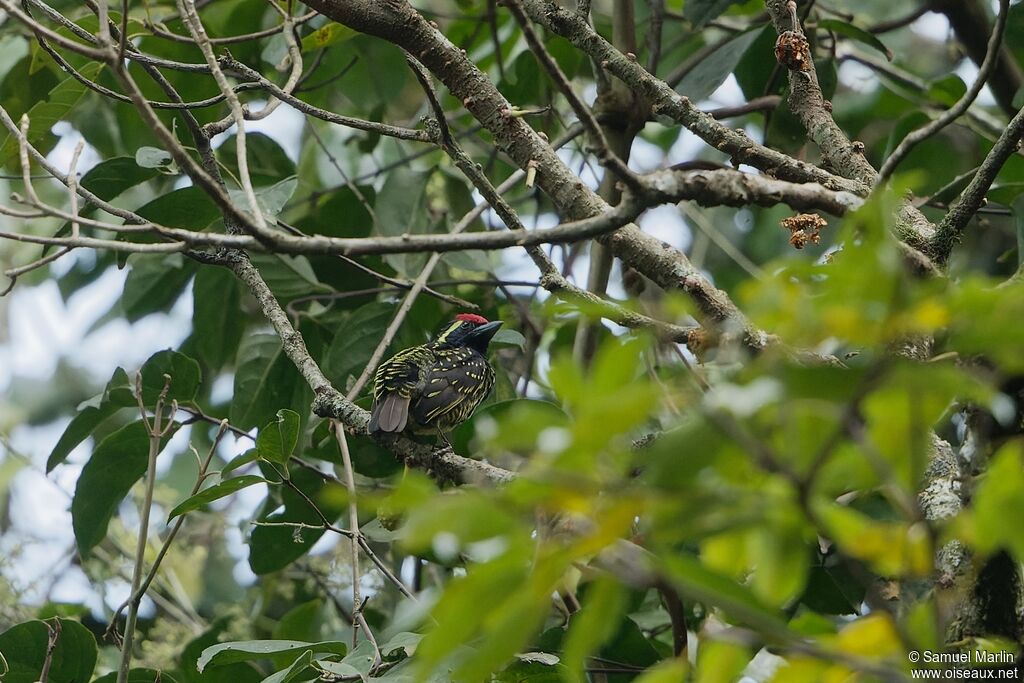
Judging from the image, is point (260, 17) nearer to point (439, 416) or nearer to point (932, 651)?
point (439, 416)

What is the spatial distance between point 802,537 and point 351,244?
922mm

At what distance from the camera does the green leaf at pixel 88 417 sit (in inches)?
137

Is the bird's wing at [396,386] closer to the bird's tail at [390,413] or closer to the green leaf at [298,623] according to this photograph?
the bird's tail at [390,413]

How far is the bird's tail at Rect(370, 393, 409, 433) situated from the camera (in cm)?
343

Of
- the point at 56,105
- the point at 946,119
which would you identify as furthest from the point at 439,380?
the point at 946,119

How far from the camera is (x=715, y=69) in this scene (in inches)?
157

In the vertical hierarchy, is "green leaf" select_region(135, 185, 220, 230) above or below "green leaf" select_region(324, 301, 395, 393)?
above

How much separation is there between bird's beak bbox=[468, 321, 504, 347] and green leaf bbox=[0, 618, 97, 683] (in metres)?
1.96

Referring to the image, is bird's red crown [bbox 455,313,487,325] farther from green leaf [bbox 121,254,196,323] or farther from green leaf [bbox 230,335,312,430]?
green leaf [bbox 121,254,196,323]

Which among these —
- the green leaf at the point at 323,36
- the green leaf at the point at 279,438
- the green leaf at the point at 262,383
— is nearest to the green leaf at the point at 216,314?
the green leaf at the point at 262,383

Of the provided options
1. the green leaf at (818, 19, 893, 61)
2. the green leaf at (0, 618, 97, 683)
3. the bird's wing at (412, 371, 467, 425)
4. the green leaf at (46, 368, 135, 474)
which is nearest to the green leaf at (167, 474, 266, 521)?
the green leaf at (0, 618, 97, 683)

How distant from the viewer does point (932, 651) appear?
1350mm

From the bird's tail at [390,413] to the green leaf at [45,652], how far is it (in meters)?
1.07

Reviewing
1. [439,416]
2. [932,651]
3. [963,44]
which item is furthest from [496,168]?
[932,651]
